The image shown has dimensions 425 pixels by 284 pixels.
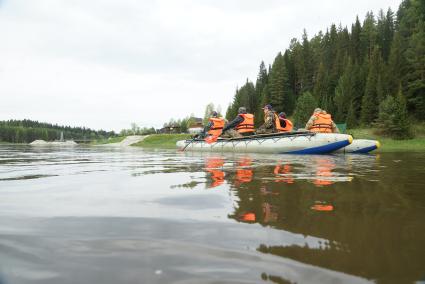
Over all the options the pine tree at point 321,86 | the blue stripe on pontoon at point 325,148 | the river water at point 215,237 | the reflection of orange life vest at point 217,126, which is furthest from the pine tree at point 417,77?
the river water at point 215,237

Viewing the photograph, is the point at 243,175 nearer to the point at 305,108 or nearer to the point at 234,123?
the point at 234,123

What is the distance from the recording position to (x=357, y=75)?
5659 centimetres

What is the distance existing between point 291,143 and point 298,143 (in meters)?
0.31

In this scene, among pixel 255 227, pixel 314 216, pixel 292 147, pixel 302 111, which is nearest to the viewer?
pixel 255 227

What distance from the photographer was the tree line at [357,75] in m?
47.5

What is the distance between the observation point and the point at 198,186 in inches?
165

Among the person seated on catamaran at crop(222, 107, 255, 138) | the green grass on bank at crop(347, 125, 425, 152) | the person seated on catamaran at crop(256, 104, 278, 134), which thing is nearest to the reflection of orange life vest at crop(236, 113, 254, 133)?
the person seated on catamaran at crop(222, 107, 255, 138)

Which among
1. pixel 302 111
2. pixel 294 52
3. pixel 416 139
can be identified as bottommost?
pixel 416 139

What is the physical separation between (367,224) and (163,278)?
1543 mm

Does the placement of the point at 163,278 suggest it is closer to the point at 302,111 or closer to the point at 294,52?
the point at 302,111

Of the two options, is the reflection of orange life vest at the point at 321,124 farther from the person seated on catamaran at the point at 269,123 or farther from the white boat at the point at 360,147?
the person seated on catamaran at the point at 269,123

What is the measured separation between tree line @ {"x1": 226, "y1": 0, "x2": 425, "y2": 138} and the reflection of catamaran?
13402mm

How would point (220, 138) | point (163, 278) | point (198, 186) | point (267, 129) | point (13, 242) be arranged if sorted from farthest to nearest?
point (220, 138), point (267, 129), point (198, 186), point (13, 242), point (163, 278)

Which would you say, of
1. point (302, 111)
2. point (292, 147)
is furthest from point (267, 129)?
point (302, 111)
